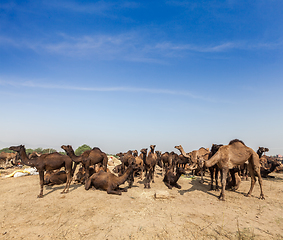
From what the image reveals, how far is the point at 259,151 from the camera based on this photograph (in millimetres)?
13320

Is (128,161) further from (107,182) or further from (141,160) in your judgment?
(107,182)

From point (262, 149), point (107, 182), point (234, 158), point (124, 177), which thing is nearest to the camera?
point (234, 158)

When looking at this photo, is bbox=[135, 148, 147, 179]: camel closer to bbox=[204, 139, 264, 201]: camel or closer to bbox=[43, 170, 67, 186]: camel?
bbox=[204, 139, 264, 201]: camel

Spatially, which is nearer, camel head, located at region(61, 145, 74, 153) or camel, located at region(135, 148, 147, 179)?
camel head, located at region(61, 145, 74, 153)

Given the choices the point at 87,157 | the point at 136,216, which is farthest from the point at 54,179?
the point at 136,216

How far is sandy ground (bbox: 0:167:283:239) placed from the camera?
18.7ft

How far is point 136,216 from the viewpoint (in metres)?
6.98

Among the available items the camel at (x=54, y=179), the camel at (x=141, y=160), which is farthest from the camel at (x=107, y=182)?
the camel at (x=54, y=179)

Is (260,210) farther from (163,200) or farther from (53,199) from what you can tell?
(53,199)

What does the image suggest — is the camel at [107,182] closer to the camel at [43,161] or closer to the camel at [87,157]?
the camel at [87,157]

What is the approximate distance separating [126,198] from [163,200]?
2.10m

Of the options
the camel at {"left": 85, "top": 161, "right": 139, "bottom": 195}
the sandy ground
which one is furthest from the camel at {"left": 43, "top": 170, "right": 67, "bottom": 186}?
the camel at {"left": 85, "top": 161, "right": 139, "bottom": 195}

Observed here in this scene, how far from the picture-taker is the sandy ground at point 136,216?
224 inches

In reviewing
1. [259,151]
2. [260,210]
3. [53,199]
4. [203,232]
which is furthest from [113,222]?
[259,151]
